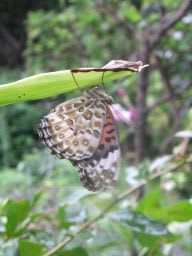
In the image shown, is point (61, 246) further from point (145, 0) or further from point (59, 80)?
point (145, 0)

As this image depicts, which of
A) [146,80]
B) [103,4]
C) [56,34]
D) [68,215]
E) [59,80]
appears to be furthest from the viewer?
[56,34]

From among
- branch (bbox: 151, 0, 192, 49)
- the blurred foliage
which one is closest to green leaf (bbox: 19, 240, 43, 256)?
the blurred foliage

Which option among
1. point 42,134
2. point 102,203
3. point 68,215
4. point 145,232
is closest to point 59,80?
point 42,134

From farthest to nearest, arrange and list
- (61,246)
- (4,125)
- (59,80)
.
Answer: (4,125) → (61,246) → (59,80)

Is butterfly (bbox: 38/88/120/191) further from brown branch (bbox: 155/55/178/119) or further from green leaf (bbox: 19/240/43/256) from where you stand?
brown branch (bbox: 155/55/178/119)

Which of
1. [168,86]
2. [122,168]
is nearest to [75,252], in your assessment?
[168,86]

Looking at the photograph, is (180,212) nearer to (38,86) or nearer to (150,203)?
(150,203)
